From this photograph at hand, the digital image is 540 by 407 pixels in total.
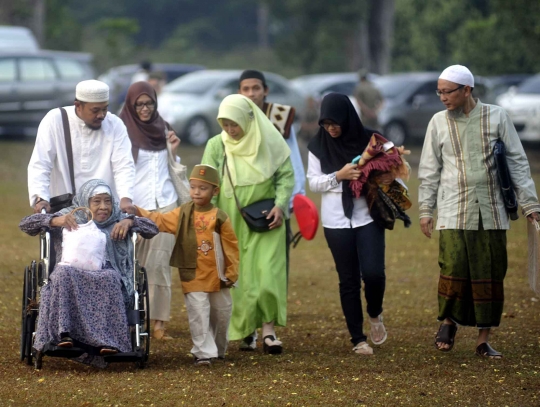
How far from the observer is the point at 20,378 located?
21.1 feet

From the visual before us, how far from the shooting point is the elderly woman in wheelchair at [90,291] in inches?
252

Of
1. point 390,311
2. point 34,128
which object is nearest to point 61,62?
point 34,128

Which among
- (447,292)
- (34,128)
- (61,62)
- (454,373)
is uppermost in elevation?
(61,62)

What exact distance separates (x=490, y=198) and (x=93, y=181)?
8.41 feet

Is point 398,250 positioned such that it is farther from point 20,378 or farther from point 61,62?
point 61,62

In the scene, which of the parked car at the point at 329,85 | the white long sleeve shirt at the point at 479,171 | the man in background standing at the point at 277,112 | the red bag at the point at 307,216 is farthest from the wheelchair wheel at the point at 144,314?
the parked car at the point at 329,85

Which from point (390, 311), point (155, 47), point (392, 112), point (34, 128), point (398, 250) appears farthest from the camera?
point (155, 47)

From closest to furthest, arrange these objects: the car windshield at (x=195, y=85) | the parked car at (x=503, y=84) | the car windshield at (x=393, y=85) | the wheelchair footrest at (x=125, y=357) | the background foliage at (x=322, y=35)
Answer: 1. the wheelchair footrest at (x=125, y=357)
2. the car windshield at (x=195, y=85)
3. the car windshield at (x=393, y=85)
4. the parked car at (x=503, y=84)
5. the background foliage at (x=322, y=35)

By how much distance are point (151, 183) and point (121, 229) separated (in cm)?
137

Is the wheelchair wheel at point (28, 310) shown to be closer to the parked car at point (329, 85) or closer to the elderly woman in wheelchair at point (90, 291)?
the elderly woman in wheelchair at point (90, 291)

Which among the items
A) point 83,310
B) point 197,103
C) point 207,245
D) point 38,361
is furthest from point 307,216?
point 197,103

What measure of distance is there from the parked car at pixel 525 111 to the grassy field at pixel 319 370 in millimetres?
13805

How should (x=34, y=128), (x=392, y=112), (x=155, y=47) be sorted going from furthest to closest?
1. (x=155, y=47)
2. (x=392, y=112)
3. (x=34, y=128)

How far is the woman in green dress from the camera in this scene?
24.4ft
